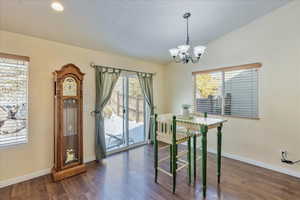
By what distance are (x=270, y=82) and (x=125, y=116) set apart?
3.30 meters

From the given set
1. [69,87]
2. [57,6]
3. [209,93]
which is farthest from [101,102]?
[209,93]

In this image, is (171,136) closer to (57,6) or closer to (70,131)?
(70,131)

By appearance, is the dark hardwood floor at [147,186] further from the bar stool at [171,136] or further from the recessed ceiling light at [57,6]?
the recessed ceiling light at [57,6]

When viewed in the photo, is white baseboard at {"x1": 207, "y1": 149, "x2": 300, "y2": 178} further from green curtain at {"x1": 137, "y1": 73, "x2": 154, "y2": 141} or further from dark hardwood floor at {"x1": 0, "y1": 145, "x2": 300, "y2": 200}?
green curtain at {"x1": 137, "y1": 73, "x2": 154, "y2": 141}

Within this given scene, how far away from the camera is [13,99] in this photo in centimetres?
246

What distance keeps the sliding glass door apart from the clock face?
0.98 metres

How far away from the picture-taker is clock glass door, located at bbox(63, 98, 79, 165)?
9.07ft

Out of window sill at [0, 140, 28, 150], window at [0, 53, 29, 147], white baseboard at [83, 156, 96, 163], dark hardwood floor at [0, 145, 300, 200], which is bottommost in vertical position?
dark hardwood floor at [0, 145, 300, 200]

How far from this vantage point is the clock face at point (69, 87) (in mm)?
2707

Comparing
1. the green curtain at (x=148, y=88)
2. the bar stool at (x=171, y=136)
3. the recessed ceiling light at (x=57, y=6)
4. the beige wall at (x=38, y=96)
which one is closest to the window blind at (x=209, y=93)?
the green curtain at (x=148, y=88)

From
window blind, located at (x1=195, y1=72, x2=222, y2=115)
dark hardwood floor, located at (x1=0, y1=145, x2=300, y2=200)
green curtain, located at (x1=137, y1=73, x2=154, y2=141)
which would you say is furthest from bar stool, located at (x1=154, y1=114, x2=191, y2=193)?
green curtain, located at (x1=137, y1=73, x2=154, y2=141)

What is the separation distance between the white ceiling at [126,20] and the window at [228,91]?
3.06ft

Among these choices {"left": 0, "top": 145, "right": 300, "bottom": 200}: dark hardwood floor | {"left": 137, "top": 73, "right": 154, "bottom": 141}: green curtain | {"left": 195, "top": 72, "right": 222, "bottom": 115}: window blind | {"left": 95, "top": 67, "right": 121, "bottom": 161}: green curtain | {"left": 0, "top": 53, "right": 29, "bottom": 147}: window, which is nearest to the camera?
{"left": 0, "top": 145, "right": 300, "bottom": 200}: dark hardwood floor

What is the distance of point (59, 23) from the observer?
7.68ft
